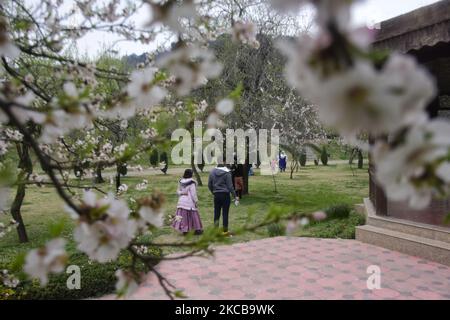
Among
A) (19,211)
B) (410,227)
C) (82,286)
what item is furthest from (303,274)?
(19,211)

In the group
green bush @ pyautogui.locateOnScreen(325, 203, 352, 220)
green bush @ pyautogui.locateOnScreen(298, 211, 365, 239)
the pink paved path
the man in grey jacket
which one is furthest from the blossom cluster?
green bush @ pyautogui.locateOnScreen(325, 203, 352, 220)

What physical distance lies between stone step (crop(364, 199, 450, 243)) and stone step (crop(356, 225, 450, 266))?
66 mm

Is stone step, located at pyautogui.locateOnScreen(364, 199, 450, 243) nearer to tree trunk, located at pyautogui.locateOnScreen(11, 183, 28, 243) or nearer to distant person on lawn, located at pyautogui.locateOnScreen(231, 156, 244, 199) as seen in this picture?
distant person on lawn, located at pyautogui.locateOnScreen(231, 156, 244, 199)

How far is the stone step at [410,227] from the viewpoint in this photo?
225 inches

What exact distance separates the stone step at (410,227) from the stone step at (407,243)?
0.22ft

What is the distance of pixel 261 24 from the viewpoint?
529 inches

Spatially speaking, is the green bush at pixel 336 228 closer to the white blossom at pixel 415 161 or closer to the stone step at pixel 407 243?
the stone step at pixel 407 243

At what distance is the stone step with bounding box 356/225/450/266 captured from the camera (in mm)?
5523

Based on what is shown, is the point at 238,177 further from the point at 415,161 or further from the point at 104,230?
the point at 415,161

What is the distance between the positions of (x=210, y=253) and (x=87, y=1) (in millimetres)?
2019

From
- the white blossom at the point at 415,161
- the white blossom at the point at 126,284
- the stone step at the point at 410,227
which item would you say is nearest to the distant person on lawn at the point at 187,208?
the stone step at the point at 410,227

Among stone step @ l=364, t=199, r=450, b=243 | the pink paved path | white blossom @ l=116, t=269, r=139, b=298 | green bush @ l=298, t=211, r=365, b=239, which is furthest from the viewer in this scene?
green bush @ l=298, t=211, r=365, b=239

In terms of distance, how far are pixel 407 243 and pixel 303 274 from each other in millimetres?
1993

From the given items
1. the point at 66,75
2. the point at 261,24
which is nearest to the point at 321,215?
the point at 66,75
